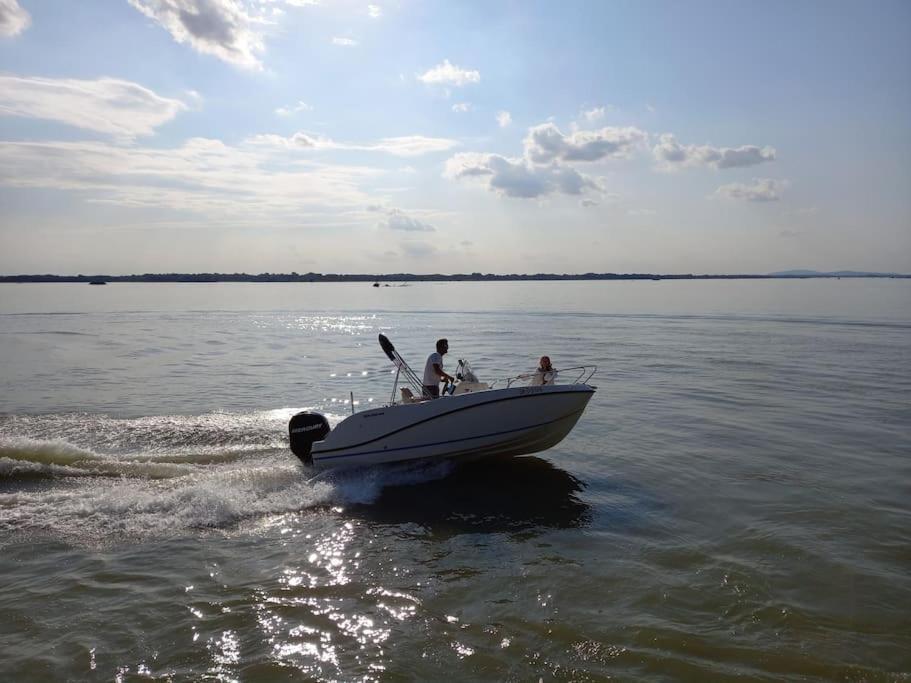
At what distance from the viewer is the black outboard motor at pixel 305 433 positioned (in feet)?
37.5

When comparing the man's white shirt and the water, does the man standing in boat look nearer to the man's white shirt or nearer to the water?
the man's white shirt

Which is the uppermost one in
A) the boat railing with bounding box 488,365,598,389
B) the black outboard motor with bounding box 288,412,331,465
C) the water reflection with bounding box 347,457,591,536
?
the boat railing with bounding box 488,365,598,389

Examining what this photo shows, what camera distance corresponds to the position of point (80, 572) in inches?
279

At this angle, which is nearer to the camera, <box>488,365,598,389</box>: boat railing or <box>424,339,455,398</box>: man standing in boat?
<box>488,365,598,389</box>: boat railing

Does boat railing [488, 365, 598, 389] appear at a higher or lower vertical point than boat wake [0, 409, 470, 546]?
higher

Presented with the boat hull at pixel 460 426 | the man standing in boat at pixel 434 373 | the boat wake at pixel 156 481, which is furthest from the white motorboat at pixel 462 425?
the boat wake at pixel 156 481

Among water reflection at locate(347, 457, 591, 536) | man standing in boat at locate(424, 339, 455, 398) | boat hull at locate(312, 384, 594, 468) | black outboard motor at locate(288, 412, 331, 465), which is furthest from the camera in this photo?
black outboard motor at locate(288, 412, 331, 465)

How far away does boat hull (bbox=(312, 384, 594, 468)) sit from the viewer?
34.7ft

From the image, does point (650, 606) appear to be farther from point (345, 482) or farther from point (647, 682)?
point (345, 482)

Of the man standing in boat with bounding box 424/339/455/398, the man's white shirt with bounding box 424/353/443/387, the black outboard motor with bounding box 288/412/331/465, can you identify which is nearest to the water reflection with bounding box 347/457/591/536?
the man standing in boat with bounding box 424/339/455/398

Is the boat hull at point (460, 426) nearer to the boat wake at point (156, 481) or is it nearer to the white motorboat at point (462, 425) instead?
the white motorboat at point (462, 425)

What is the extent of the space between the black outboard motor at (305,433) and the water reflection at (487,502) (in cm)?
177

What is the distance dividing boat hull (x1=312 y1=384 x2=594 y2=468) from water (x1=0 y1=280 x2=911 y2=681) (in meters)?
0.47

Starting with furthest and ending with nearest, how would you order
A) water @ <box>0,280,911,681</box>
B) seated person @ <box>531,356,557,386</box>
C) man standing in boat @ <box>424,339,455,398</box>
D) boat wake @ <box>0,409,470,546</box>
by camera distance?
man standing in boat @ <box>424,339,455,398</box> → seated person @ <box>531,356,557,386</box> → boat wake @ <box>0,409,470,546</box> → water @ <box>0,280,911,681</box>
